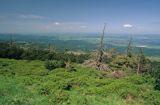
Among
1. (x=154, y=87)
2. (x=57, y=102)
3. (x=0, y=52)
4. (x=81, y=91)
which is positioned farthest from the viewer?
(x=0, y=52)

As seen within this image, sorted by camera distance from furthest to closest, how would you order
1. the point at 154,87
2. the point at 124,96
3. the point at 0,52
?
the point at 0,52 < the point at 154,87 < the point at 124,96

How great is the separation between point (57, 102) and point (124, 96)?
1009 cm

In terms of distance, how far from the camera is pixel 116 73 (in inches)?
2313

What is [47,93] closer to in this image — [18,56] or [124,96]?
[124,96]

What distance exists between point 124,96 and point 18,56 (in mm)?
65296

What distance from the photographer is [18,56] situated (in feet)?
295

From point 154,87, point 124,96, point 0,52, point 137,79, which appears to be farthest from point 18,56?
point 124,96

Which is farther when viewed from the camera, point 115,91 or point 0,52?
point 0,52

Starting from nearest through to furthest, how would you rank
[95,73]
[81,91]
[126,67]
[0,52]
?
[81,91] < [95,73] < [126,67] < [0,52]

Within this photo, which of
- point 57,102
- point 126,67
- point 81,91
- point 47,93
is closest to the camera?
point 57,102

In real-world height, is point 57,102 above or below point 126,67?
above

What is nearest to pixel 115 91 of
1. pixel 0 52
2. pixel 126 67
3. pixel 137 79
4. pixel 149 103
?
pixel 149 103

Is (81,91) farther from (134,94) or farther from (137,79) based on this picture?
(137,79)

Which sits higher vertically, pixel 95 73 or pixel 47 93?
pixel 47 93
